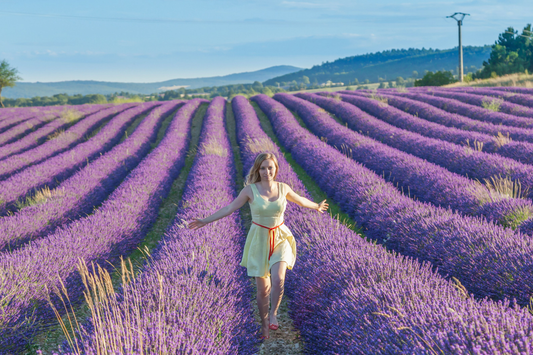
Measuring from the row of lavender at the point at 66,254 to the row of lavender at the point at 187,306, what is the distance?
0.75 meters

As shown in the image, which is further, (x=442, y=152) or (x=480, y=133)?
(x=480, y=133)

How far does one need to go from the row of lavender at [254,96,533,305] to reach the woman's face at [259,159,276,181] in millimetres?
2156

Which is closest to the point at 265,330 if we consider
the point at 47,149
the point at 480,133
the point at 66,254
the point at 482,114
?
the point at 66,254

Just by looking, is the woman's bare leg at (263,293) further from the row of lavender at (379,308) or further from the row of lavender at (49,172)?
the row of lavender at (49,172)

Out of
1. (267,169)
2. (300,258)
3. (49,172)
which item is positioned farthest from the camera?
(49,172)

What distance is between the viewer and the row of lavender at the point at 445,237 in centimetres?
311

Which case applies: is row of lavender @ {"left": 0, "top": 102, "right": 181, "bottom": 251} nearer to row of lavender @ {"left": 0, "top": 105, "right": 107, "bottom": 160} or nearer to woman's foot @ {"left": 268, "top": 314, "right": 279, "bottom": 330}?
woman's foot @ {"left": 268, "top": 314, "right": 279, "bottom": 330}

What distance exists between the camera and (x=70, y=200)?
6574 mm

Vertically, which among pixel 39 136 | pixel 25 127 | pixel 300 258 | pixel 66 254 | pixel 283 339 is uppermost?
pixel 25 127

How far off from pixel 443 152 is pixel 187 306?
7.12 m

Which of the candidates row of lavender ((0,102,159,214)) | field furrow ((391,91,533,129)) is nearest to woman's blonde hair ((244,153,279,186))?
row of lavender ((0,102,159,214))

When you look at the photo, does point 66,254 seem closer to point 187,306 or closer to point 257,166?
point 187,306

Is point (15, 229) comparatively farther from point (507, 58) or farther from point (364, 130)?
point (507, 58)

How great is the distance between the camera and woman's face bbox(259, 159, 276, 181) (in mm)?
2879
